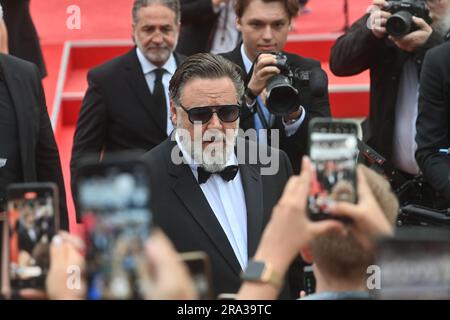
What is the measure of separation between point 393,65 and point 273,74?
85cm

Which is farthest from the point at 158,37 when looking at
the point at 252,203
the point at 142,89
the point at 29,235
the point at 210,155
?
the point at 29,235

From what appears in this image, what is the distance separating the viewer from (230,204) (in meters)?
3.46

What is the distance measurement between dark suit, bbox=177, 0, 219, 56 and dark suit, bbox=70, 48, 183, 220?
1066 millimetres

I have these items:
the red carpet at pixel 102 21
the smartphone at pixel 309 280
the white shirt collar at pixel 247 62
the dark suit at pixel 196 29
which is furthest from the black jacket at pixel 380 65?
the red carpet at pixel 102 21

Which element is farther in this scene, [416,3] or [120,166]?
[416,3]

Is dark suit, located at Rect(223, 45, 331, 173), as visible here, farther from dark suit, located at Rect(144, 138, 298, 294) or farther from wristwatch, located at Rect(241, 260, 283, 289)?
wristwatch, located at Rect(241, 260, 283, 289)

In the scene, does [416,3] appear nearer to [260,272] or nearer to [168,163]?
[168,163]

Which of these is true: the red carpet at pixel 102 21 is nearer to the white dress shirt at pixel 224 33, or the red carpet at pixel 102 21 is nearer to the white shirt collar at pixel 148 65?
the white dress shirt at pixel 224 33

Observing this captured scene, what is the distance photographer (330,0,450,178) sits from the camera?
4.61 metres
